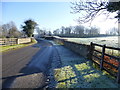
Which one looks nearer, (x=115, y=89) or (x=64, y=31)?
(x=115, y=89)

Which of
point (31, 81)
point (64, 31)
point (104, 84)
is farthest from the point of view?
point (64, 31)

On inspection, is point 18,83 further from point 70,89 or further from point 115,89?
point 115,89

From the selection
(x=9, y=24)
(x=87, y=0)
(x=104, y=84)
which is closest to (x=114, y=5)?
(x=87, y=0)

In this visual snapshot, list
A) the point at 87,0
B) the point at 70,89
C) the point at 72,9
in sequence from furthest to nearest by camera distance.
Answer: the point at 72,9 → the point at 87,0 → the point at 70,89

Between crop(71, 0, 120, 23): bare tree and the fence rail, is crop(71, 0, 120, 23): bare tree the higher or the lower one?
the higher one

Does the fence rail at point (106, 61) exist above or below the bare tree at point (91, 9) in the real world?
below

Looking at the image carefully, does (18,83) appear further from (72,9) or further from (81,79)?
(72,9)

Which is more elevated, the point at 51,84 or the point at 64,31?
the point at 64,31

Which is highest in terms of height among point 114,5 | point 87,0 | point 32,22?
point 32,22

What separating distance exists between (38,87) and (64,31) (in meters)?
80.5

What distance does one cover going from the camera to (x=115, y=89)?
2930 millimetres

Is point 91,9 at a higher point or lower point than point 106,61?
higher

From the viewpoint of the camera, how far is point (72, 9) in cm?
694

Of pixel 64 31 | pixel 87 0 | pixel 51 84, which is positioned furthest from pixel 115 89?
pixel 64 31
